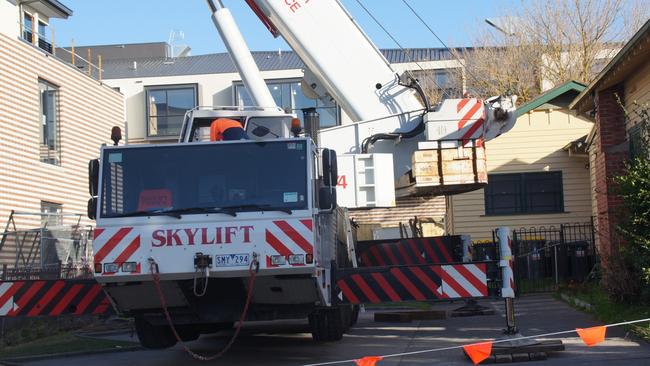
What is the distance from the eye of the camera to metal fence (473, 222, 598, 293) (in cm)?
2252

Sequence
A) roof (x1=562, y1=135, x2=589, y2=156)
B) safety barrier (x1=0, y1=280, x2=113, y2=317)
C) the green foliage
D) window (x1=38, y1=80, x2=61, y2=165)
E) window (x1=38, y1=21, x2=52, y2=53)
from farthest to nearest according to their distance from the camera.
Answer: window (x1=38, y1=21, x2=52, y2=53) → window (x1=38, y1=80, x2=61, y2=165) → roof (x1=562, y1=135, x2=589, y2=156) → the green foliage → safety barrier (x1=0, y1=280, x2=113, y2=317)

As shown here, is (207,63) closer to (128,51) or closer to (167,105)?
(167,105)

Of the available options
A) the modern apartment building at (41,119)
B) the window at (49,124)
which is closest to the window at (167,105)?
the modern apartment building at (41,119)

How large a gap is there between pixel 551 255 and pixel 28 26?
15716 millimetres

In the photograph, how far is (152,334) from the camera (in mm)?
11148

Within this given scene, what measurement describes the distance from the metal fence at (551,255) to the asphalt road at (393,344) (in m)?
5.20

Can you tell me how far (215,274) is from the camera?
9.41 m

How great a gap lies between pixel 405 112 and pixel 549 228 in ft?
44.8

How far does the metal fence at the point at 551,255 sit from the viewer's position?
22516mm

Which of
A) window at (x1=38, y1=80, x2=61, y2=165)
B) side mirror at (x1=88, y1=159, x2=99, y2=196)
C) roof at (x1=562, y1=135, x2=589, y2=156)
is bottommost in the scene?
side mirror at (x1=88, y1=159, x2=99, y2=196)

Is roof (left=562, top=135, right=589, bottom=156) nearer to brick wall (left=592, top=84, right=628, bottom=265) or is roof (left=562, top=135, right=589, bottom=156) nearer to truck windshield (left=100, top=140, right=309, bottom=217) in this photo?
brick wall (left=592, top=84, right=628, bottom=265)

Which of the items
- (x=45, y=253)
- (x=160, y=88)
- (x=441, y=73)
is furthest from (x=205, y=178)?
(x=160, y=88)

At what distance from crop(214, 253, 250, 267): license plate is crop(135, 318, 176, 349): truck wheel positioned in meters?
2.09

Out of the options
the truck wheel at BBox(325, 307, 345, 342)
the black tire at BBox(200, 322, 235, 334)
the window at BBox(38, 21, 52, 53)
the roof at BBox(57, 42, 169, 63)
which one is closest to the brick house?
the truck wheel at BBox(325, 307, 345, 342)
